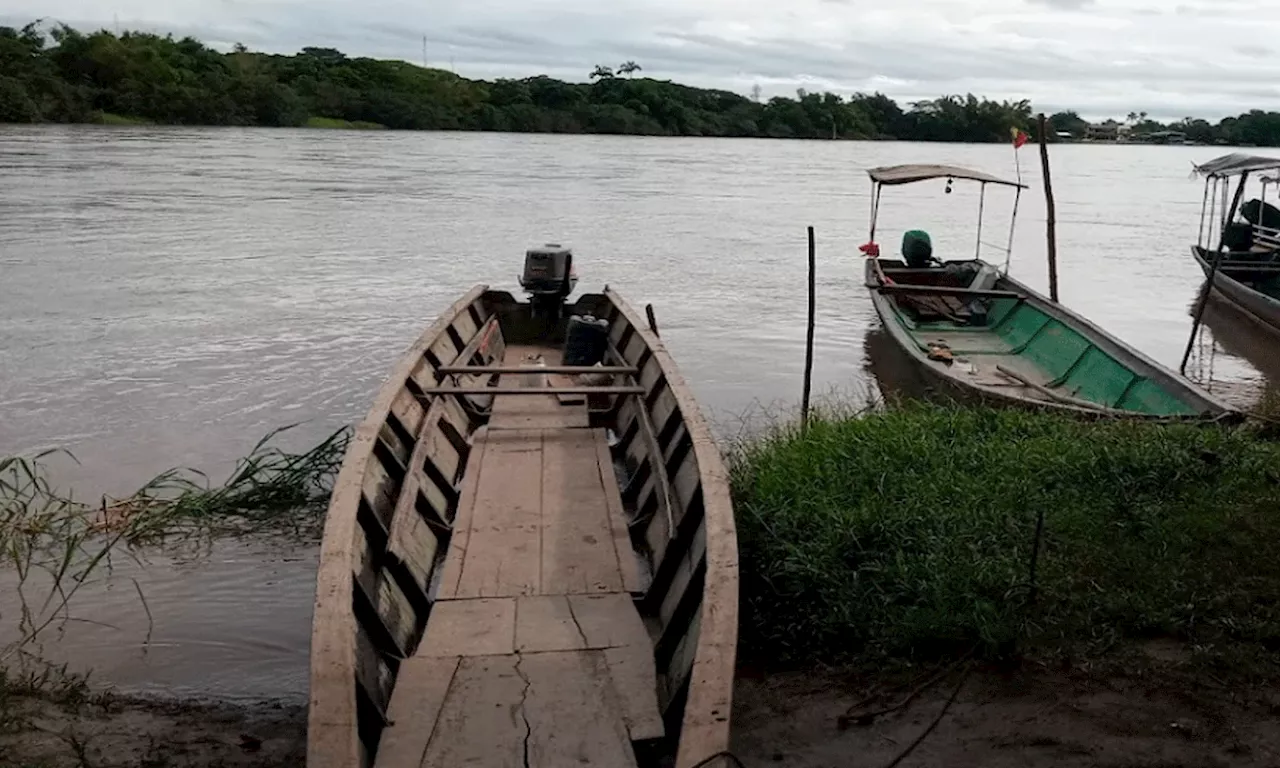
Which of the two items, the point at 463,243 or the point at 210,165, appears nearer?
the point at 463,243

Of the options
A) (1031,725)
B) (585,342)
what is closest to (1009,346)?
(585,342)

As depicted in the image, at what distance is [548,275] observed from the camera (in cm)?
938

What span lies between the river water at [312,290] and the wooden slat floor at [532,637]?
1154 mm

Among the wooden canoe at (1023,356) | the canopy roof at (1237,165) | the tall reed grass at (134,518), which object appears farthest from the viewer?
the canopy roof at (1237,165)

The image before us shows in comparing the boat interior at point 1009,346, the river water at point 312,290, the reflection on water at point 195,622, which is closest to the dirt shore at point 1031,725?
Result: the reflection on water at point 195,622

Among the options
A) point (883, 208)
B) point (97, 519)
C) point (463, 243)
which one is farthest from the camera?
point (883, 208)

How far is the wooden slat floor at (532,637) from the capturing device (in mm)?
3455

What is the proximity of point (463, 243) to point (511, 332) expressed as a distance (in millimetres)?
13369

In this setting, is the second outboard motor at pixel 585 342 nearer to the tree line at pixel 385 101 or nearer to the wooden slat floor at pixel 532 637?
the wooden slat floor at pixel 532 637

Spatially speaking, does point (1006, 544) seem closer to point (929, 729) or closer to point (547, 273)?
point (929, 729)

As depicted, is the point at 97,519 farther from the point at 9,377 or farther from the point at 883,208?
the point at 883,208

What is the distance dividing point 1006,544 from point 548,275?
5.18m

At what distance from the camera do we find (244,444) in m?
9.20

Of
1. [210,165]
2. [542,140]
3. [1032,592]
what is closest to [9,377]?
[1032,592]
